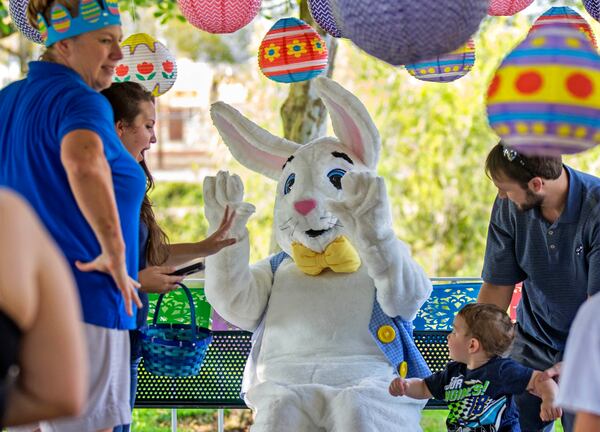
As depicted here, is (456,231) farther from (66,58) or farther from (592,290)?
(66,58)

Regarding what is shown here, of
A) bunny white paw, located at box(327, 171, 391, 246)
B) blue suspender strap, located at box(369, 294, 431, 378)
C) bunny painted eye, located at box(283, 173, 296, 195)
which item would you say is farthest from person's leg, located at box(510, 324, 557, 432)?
bunny painted eye, located at box(283, 173, 296, 195)

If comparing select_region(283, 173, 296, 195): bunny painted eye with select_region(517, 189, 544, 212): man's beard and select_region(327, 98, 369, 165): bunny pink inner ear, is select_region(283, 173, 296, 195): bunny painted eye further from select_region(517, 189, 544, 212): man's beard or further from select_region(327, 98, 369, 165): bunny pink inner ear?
select_region(517, 189, 544, 212): man's beard

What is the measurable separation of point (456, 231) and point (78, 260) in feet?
24.2

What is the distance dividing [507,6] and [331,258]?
1.35 m

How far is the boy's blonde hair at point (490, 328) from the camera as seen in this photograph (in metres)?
3.63

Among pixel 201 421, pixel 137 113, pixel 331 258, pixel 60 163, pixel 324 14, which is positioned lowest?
pixel 201 421

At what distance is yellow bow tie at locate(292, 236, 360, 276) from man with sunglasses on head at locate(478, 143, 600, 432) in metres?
0.53

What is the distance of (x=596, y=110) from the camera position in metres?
2.62

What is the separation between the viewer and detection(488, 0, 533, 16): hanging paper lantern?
4.51m

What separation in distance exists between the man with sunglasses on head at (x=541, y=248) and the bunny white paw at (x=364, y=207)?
41 cm

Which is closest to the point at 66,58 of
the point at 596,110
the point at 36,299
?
the point at 596,110

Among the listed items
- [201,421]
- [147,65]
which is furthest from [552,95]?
[201,421]

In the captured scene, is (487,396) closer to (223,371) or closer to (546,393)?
(546,393)

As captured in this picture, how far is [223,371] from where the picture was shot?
468 centimetres
